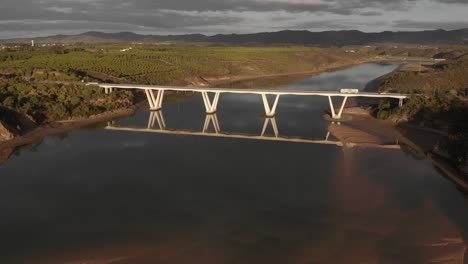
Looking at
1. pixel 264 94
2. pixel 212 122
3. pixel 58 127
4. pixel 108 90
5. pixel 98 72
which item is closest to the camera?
pixel 58 127

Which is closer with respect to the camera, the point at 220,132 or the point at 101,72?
the point at 220,132

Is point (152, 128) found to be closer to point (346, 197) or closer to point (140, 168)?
point (140, 168)

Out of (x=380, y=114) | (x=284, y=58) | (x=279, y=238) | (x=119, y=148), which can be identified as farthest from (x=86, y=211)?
(x=284, y=58)

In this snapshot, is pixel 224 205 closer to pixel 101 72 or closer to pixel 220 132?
pixel 220 132

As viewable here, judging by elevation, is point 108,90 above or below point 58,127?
above

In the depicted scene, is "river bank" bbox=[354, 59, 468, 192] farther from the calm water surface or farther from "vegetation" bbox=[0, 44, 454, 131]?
"vegetation" bbox=[0, 44, 454, 131]

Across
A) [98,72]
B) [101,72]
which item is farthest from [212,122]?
[101,72]

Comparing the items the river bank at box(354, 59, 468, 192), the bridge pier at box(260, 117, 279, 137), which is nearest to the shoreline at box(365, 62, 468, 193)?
the river bank at box(354, 59, 468, 192)
